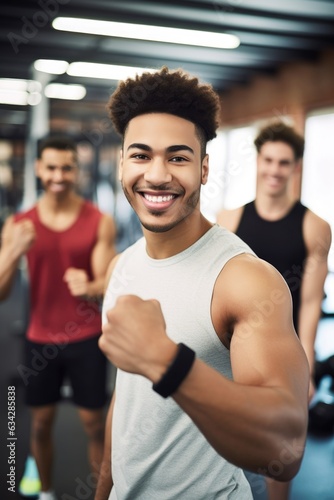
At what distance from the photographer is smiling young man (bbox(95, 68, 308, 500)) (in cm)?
67

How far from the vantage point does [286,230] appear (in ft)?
5.66

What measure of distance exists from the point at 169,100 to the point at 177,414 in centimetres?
65

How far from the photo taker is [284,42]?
5844mm

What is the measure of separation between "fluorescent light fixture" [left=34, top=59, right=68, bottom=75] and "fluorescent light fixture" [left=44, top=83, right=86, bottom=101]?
53cm

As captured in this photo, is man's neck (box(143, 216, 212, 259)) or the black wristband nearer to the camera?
the black wristband

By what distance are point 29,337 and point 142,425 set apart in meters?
1.34

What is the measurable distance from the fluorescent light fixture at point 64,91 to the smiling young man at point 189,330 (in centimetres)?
696

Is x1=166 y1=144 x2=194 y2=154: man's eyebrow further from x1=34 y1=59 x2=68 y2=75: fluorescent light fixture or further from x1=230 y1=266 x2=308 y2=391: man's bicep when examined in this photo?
x1=34 y1=59 x2=68 y2=75: fluorescent light fixture

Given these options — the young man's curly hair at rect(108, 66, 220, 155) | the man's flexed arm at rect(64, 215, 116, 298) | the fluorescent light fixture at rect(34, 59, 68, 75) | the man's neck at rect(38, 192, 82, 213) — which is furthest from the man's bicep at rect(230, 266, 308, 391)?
the fluorescent light fixture at rect(34, 59, 68, 75)

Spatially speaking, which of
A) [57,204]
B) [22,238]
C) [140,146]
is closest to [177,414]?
[140,146]

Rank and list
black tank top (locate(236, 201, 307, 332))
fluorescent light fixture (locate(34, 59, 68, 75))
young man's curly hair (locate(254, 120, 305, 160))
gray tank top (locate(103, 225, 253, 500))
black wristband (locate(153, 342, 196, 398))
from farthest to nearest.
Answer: fluorescent light fixture (locate(34, 59, 68, 75)) → young man's curly hair (locate(254, 120, 305, 160)) → black tank top (locate(236, 201, 307, 332)) → gray tank top (locate(103, 225, 253, 500)) → black wristband (locate(153, 342, 196, 398))

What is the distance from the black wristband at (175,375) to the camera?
635mm

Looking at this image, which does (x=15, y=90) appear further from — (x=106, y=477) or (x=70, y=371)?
(x=106, y=477)

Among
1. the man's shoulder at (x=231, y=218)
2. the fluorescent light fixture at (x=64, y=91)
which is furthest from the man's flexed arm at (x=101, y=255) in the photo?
the fluorescent light fixture at (x=64, y=91)
